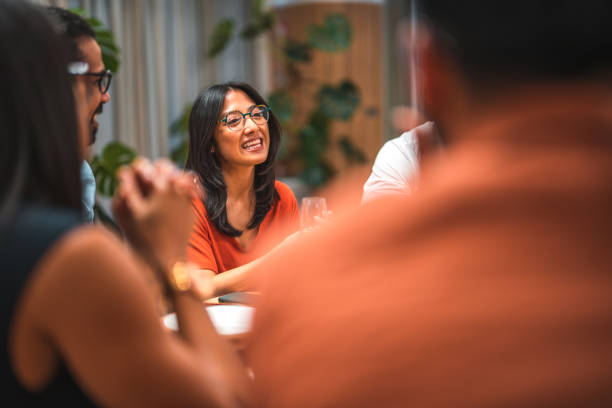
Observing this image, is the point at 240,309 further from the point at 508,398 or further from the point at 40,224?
the point at 508,398

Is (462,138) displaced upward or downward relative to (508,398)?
upward

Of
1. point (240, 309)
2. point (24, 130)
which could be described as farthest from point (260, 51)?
point (24, 130)

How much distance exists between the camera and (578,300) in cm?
52

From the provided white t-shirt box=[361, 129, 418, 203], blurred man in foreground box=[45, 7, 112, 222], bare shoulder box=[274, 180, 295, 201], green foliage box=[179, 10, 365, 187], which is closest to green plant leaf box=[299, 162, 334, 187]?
green foliage box=[179, 10, 365, 187]

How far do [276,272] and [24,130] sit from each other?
377 mm

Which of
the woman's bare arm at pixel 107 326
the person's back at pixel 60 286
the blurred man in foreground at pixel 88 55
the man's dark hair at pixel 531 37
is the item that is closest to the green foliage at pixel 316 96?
the blurred man in foreground at pixel 88 55

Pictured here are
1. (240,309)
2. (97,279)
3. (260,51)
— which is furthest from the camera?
(260,51)

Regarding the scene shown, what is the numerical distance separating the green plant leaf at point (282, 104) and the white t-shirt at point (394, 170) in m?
2.39

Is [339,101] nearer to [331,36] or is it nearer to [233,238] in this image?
[331,36]

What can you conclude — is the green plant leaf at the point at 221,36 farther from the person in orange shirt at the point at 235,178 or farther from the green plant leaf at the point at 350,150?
the person in orange shirt at the point at 235,178

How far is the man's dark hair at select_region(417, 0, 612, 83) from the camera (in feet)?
1.73

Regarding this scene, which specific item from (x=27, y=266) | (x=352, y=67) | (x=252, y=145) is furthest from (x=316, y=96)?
(x=27, y=266)

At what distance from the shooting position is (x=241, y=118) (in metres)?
2.33

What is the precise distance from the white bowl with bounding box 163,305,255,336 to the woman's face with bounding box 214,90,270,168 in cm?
97
